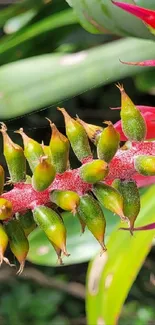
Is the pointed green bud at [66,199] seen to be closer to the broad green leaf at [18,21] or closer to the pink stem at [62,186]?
the pink stem at [62,186]

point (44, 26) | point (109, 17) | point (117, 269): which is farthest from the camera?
→ point (44, 26)

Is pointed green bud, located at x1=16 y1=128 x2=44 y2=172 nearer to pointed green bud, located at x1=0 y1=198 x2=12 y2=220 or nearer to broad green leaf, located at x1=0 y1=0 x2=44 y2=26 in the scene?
pointed green bud, located at x1=0 y1=198 x2=12 y2=220

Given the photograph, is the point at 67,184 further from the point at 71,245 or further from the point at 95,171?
the point at 71,245

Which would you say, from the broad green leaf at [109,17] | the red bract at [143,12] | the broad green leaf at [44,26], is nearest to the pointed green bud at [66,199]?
the red bract at [143,12]

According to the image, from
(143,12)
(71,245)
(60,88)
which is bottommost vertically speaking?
(71,245)

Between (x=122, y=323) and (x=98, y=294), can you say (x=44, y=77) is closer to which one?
(x=98, y=294)

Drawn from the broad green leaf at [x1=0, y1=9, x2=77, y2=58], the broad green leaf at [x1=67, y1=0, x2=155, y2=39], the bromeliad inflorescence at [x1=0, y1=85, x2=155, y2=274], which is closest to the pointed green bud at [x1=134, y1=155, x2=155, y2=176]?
the bromeliad inflorescence at [x1=0, y1=85, x2=155, y2=274]

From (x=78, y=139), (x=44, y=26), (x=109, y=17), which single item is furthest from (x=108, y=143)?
(x=44, y=26)
